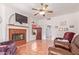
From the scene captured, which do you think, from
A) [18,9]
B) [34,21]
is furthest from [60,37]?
[18,9]

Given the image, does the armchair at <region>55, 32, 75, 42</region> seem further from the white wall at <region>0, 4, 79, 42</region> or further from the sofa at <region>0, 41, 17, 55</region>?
the sofa at <region>0, 41, 17, 55</region>

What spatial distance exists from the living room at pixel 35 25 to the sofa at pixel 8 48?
0.02 m

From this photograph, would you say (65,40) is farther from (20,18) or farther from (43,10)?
(20,18)

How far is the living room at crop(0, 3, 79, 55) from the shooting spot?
6.61ft

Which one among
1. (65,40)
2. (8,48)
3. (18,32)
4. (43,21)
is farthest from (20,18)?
(65,40)

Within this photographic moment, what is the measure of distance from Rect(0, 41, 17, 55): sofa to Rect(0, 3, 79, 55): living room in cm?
2

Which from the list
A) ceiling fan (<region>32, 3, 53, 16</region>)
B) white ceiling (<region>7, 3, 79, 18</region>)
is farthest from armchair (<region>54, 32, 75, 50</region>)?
ceiling fan (<region>32, 3, 53, 16</region>)

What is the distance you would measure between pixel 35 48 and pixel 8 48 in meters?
0.54

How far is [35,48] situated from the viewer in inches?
87.1

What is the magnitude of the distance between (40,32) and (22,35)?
381 mm

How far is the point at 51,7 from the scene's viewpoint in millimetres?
2084

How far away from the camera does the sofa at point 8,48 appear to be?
1.90 metres
